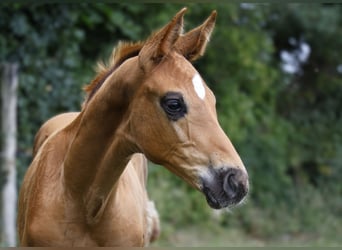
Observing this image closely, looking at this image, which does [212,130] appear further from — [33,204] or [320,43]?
[320,43]

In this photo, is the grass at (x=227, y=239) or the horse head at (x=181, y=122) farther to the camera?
the grass at (x=227, y=239)

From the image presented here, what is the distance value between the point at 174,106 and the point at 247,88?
1088 centimetres

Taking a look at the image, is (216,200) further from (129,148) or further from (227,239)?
(227,239)

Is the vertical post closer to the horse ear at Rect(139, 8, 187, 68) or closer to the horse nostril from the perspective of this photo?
the horse ear at Rect(139, 8, 187, 68)

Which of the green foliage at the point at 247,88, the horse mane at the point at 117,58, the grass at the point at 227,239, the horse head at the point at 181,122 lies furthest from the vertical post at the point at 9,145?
the horse head at the point at 181,122

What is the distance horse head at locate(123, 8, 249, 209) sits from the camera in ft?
10.5

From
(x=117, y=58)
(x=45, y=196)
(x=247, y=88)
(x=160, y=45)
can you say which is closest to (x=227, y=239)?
(x=247, y=88)

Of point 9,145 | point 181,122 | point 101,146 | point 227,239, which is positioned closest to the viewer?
point 181,122

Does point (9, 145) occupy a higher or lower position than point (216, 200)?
lower

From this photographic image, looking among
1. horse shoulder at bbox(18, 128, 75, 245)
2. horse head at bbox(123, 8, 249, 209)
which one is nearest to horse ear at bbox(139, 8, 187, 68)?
horse head at bbox(123, 8, 249, 209)

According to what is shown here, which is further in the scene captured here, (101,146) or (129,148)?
(101,146)

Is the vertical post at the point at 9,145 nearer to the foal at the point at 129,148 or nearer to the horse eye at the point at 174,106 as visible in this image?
the foal at the point at 129,148

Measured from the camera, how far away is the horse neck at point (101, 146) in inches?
144

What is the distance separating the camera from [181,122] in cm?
333
